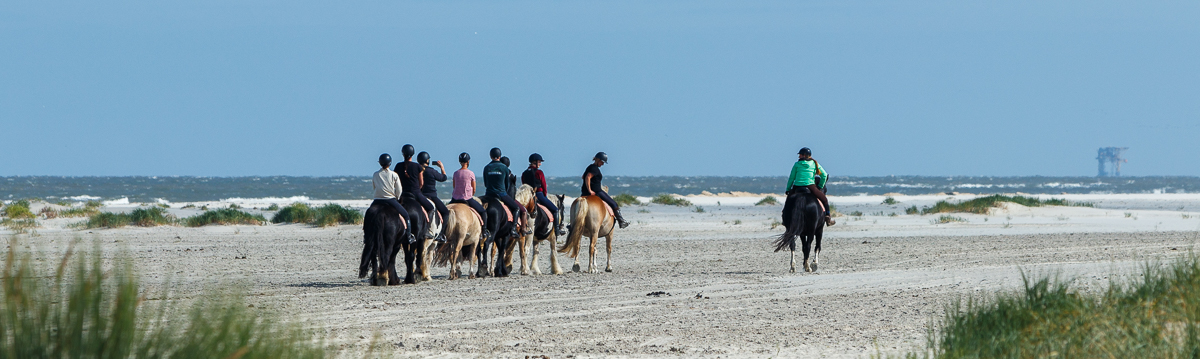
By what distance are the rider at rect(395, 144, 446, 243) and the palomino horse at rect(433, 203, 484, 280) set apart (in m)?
0.65

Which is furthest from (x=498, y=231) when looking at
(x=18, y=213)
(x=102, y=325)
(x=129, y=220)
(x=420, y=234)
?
(x=18, y=213)

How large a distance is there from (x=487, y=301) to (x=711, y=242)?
12.8m

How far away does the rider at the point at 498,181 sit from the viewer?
15.1 m

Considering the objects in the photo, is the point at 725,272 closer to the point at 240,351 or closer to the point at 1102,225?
the point at 240,351

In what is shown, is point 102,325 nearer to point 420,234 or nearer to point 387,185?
point 387,185

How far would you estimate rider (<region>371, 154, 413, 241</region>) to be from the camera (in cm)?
1327

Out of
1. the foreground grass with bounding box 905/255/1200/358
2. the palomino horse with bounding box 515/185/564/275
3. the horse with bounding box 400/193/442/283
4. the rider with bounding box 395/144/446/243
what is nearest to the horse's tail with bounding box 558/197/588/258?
the palomino horse with bounding box 515/185/564/275

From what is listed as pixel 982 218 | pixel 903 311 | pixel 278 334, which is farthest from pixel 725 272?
pixel 982 218

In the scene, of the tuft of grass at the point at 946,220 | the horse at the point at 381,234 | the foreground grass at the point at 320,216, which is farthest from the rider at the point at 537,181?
the tuft of grass at the point at 946,220

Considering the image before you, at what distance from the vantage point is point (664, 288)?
526 inches

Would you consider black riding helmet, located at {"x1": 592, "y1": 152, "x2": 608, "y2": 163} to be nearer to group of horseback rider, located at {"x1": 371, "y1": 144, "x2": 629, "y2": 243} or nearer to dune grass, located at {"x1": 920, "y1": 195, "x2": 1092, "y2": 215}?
group of horseback rider, located at {"x1": 371, "y1": 144, "x2": 629, "y2": 243}

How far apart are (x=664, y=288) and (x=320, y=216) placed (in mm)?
19833

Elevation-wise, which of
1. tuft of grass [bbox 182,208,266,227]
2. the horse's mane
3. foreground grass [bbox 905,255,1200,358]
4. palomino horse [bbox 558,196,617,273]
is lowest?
tuft of grass [bbox 182,208,266,227]

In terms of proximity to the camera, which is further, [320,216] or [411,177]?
[320,216]
